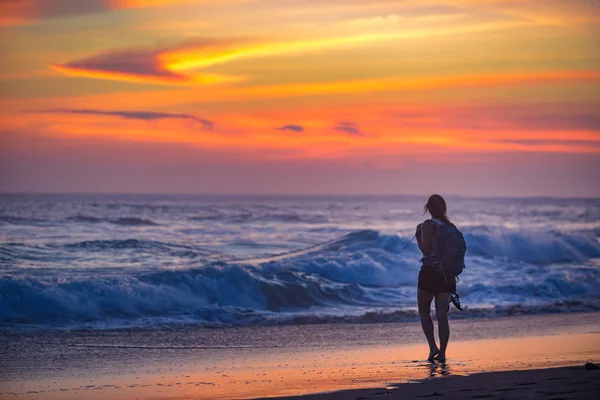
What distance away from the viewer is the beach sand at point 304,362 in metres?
7.39

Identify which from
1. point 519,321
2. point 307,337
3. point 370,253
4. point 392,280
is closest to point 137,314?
point 307,337

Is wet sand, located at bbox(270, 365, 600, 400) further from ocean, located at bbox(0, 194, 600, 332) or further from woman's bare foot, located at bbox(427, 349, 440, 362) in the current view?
ocean, located at bbox(0, 194, 600, 332)

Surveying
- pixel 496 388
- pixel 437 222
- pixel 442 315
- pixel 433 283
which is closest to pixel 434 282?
pixel 433 283

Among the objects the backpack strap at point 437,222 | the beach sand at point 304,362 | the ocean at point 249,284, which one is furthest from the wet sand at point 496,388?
the ocean at point 249,284

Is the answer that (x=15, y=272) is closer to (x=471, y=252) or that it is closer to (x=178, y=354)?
(x=178, y=354)

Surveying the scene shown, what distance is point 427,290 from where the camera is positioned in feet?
30.1

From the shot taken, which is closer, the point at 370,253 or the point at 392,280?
the point at 392,280

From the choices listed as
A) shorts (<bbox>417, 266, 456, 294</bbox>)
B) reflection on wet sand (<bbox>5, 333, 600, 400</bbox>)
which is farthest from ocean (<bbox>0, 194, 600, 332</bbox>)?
shorts (<bbox>417, 266, 456, 294</bbox>)

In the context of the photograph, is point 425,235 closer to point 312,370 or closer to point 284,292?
point 312,370

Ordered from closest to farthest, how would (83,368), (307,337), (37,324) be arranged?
1. (83,368)
2. (307,337)
3. (37,324)

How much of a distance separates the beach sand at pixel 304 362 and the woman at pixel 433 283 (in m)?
0.29

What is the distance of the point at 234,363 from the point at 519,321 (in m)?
6.14

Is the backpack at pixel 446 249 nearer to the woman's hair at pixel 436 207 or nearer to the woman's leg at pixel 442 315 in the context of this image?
the woman's hair at pixel 436 207

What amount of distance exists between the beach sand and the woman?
0.95 ft
